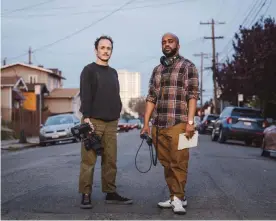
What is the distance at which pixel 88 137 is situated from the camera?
20.5 ft

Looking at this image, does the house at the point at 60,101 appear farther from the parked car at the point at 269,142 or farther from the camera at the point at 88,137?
the camera at the point at 88,137

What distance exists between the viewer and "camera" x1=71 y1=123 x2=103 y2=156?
6242 mm

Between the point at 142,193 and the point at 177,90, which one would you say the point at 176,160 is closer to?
the point at 177,90

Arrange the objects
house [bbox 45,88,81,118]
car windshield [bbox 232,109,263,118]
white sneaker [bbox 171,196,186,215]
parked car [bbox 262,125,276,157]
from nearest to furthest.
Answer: white sneaker [bbox 171,196,186,215] < parked car [bbox 262,125,276,157] < car windshield [bbox 232,109,263,118] < house [bbox 45,88,81,118]

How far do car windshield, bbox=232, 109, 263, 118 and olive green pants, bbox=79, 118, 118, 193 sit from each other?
1631cm

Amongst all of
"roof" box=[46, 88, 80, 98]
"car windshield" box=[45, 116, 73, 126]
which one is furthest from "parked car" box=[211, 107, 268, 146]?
"roof" box=[46, 88, 80, 98]

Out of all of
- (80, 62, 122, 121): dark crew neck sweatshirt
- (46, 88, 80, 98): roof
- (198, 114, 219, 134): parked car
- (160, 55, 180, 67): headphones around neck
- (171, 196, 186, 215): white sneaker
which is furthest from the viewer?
(46, 88, 80, 98): roof

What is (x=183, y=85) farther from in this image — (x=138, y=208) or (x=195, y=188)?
(x=195, y=188)

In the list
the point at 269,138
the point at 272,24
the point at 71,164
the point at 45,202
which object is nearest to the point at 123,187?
the point at 45,202

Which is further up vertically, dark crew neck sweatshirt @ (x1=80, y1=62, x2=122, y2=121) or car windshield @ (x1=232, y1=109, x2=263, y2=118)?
dark crew neck sweatshirt @ (x1=80, y1=62, x2=122, y2=121)

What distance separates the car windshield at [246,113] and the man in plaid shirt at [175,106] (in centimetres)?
1642

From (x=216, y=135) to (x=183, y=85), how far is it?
61.6 feet

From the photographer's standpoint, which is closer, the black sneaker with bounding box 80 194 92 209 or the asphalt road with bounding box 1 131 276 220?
the asphalt road with bounding box 1 131 276 220

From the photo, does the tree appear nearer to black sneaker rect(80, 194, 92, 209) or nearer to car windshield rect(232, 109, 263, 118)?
car windshield rect(232, 109, 263, 118)
